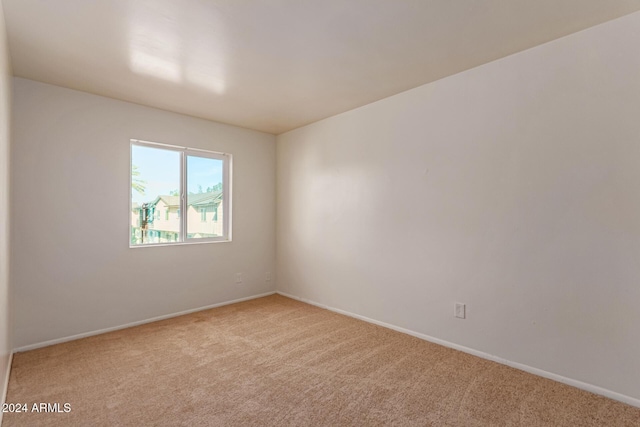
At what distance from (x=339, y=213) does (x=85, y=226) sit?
2675 mm

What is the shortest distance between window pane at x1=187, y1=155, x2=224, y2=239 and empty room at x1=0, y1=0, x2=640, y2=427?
52 millimetres

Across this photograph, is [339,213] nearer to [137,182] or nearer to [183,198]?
[183,198]

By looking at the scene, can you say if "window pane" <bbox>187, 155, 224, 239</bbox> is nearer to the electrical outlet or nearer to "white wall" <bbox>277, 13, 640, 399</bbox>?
"white wall" <bbox>277, 13, 640, 399</bbox>

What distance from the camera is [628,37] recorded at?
6.40ft

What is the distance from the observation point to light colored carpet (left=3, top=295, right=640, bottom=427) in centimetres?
183

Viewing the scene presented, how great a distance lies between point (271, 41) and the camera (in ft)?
7.28

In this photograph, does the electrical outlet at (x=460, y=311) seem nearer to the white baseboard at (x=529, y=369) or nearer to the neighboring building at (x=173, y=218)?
the white baseboard at (x=529, y=369)

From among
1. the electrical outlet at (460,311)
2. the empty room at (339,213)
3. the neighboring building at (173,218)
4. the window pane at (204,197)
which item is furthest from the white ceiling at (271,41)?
the electrical outlet at (460,311)

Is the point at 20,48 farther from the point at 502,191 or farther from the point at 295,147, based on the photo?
the point at 502,191

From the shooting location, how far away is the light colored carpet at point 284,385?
6.00 ft

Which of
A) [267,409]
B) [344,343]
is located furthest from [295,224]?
[267,409]

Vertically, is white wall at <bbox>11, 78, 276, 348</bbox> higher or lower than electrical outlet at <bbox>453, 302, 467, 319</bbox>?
higher

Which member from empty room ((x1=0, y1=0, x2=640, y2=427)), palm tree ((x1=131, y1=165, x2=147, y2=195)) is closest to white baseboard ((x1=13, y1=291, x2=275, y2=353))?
empty room ((x1=0, y1=0, x2=640, y2=427))

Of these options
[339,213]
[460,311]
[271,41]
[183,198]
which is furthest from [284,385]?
[183,198]
